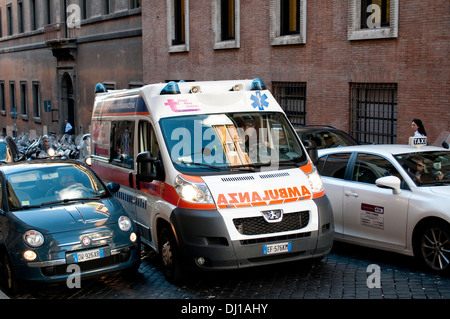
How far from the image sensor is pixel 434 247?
294 inches

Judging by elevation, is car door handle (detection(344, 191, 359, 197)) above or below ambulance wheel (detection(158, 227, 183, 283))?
above

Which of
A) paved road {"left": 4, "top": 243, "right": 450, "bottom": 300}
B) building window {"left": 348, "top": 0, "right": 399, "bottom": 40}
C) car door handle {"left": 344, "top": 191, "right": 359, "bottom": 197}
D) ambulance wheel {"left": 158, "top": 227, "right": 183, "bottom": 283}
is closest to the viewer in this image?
paved road {"left": 4, "top": 243, "right": 450, "bottom": 300}

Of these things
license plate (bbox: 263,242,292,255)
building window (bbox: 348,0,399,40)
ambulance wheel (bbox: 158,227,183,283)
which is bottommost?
ambulance wheel (bbox: 158,227,183,283)

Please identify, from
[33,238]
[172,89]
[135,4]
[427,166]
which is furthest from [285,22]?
[33,238]

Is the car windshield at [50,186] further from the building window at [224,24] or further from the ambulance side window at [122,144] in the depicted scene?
the building window at [224,24]

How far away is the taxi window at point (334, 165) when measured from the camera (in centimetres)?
905

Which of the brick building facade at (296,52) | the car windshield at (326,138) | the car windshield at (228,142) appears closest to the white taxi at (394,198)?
the car windshield at (228,142)

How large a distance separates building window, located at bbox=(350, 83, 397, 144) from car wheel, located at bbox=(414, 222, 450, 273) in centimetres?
A: 836

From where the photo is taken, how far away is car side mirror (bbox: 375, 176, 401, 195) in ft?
25.5

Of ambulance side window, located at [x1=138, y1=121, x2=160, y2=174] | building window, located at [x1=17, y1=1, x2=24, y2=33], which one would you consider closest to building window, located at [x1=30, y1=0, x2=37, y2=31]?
building window, located at [x1=17, y1=1, x2=24, y2=33]

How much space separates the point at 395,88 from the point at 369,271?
8436 mm

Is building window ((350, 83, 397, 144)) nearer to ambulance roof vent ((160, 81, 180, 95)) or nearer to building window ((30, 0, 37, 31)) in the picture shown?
ambulance roof vent ((160, 81, 180, 95))

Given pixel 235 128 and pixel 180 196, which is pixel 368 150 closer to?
pixel 235 128

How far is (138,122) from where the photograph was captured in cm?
887
